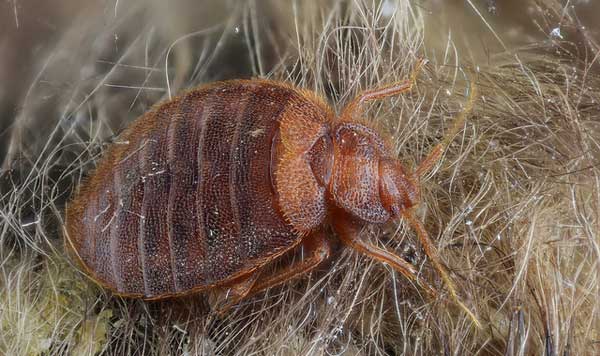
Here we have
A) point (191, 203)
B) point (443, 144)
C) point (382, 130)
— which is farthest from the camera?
point (382, 130)

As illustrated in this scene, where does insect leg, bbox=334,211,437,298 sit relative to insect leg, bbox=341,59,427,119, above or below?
below

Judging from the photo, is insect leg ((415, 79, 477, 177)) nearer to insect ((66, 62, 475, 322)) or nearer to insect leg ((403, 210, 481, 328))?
insect ((66, 62, 475, 322))

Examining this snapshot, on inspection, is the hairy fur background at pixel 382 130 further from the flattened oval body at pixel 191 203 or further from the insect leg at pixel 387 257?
the flattened oval body at pixel 191 203

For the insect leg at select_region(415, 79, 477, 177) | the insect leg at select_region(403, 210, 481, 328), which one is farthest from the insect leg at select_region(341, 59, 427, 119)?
the insect leg at select_region(403, 210, 481, 328)

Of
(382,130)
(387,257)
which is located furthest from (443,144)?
(387,257)

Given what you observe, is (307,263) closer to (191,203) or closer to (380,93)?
(191,203)

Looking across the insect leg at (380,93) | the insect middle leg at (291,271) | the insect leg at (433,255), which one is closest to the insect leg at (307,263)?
the insect middle leg at (291,271)
